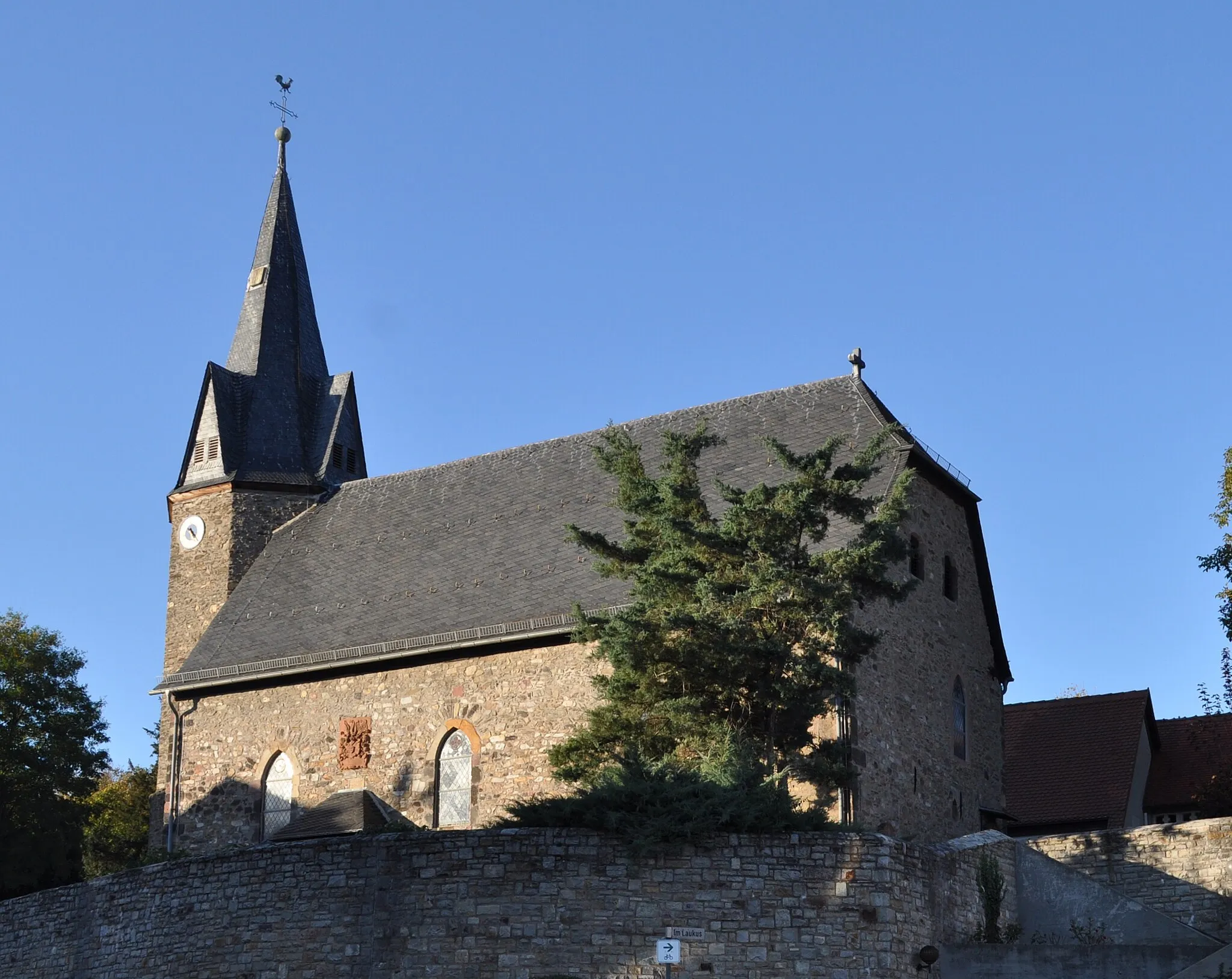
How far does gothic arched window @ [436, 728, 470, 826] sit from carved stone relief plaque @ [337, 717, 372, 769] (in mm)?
1271

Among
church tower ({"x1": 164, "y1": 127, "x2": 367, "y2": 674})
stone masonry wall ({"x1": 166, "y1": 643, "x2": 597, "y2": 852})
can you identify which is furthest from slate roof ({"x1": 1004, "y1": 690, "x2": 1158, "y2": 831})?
church tower ({"x1": 164, "y1": 127, "x2": 367, "y2": 674})

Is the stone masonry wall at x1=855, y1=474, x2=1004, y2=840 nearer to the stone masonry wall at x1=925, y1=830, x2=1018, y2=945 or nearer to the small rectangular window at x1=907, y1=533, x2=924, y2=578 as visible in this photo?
the small rectangular window at x1=907, y1=533, x2=924, y2=578

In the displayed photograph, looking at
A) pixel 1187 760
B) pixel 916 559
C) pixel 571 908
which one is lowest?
pixel 571 908

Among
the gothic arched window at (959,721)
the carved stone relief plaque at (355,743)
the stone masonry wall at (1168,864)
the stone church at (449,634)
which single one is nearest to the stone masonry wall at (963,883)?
the stone masonry wall at (1168,864)

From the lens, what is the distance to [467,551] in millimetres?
27453

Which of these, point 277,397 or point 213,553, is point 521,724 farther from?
point 277,397

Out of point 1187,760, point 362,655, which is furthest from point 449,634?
point 1187,760

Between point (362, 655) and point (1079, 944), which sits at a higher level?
point (362, 655)

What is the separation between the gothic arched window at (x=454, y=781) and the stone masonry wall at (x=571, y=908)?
7.50 meters

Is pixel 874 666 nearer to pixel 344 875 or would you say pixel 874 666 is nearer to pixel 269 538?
pixel 344 875

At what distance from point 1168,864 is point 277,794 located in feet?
43.0

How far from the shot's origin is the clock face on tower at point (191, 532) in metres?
30.9

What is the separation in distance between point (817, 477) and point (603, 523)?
6852 millimetres

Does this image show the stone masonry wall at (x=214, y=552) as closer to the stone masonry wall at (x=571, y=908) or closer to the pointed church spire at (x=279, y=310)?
the pointed church spire at (x=279, y=310)
